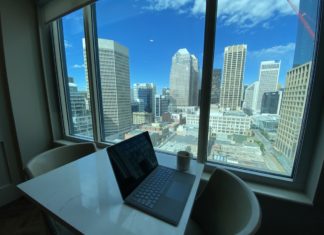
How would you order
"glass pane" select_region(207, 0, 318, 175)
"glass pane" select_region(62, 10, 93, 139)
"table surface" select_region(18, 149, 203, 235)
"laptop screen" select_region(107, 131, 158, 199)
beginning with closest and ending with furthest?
"table surface" select_region(18, 149, 203, 235) < "laptop screen" select_region(107, 131, 158, 199) < "glass pane" select_region(207, 0, 318, 175) < "glass pane" select_region(62, 10, 93, 139)

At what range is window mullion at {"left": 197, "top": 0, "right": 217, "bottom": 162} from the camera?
989 mm

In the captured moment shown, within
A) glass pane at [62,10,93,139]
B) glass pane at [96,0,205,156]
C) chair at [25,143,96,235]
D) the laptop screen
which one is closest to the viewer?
the laptop screen

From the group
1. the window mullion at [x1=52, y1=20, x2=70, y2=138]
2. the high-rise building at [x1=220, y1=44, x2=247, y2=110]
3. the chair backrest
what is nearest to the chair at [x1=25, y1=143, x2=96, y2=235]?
the chair backrest

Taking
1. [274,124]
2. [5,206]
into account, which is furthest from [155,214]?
[5,206]

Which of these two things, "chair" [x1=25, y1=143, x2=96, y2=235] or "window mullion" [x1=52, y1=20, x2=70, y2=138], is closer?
"chair" [x1=25, y1=143, x2=96, y2=235]

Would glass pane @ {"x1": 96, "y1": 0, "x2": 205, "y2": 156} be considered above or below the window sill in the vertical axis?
above

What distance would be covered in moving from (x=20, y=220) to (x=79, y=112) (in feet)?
3.77

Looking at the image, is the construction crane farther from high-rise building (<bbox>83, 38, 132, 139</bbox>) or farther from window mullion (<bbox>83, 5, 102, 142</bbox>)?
window mullion (<bbox>83, 5, 102, 142</bbox>)

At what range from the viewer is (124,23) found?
52.8 inches

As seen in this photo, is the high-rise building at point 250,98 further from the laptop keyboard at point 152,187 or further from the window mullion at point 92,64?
the window mullion at point 92,64

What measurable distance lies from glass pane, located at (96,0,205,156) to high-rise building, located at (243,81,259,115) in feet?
1.10

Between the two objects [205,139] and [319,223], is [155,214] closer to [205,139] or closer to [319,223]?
[205,139]

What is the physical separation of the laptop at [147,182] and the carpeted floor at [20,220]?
1109 mm

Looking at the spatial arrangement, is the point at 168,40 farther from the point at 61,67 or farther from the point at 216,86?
the point at 61,67
